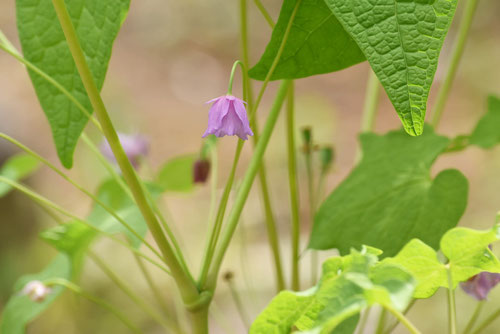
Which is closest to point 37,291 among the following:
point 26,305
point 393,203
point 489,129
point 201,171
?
point 26,305

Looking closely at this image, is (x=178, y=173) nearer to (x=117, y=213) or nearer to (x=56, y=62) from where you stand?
(x=117, y=213)

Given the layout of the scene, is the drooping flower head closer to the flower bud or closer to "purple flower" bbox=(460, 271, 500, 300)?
the flower bud

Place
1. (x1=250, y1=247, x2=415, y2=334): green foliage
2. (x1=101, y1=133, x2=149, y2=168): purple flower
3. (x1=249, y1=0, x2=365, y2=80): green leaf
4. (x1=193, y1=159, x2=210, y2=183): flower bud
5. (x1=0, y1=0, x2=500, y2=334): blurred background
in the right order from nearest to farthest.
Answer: (x1=250, y1=247, x2=415, y2=334): green foliage
(x1=249, y1=0, x2=365, y2=80): green leaf
(x1=193, y1=159, x2=210, y2=183): flower bud
(x1=101, y1=133, x2=149, y2=168): purple flower
(x1=0, y1=0, x2=500, y2=334): blurred background

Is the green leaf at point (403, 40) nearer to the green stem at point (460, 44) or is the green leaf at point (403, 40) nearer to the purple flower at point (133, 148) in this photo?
the green stem at point (460, 44)

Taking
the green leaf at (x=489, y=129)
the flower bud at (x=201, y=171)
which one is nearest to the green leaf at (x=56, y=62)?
the flower bud at (x=201, y=171)

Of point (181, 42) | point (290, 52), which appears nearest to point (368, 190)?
point (290, 52)

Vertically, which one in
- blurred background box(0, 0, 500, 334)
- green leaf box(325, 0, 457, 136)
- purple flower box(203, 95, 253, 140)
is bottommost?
blurred background box(0, 0, 500, 334)

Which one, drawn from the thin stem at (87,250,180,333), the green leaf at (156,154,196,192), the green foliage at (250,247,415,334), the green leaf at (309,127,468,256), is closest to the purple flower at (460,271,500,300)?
the green leaf at (309,127,468,256)
